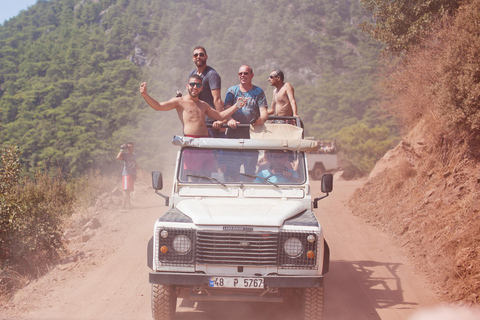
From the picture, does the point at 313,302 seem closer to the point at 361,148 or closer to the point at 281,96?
the point at 281,96

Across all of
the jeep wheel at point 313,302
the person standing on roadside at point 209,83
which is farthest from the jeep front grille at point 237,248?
the person standing on roadside at point 209,83

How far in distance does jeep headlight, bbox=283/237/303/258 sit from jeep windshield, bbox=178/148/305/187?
1.10m

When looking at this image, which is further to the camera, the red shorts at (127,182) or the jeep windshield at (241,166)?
the red shorts at (127,182)

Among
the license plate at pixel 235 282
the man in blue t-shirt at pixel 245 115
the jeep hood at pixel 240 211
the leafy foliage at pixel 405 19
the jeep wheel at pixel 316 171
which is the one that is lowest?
the jeep wheel at pixel 316 171

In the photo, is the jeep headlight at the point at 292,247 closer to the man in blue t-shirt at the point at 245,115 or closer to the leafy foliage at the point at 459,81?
the man in blue t-shirt at the point at 245,115

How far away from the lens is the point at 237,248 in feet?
16.3

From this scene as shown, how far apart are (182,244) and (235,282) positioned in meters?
0.64

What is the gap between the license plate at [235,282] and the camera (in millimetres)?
4875

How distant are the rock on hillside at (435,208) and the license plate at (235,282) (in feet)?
9.12

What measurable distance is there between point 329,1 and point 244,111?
102 meters

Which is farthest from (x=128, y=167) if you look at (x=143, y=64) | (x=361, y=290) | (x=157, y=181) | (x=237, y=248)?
(x=143, y=64)

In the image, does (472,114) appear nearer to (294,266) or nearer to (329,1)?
(294,266)

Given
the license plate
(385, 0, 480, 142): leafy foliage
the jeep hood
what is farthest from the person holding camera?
the license plate

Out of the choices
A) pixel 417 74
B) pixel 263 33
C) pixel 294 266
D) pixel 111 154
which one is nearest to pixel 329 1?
pixel 263 33
